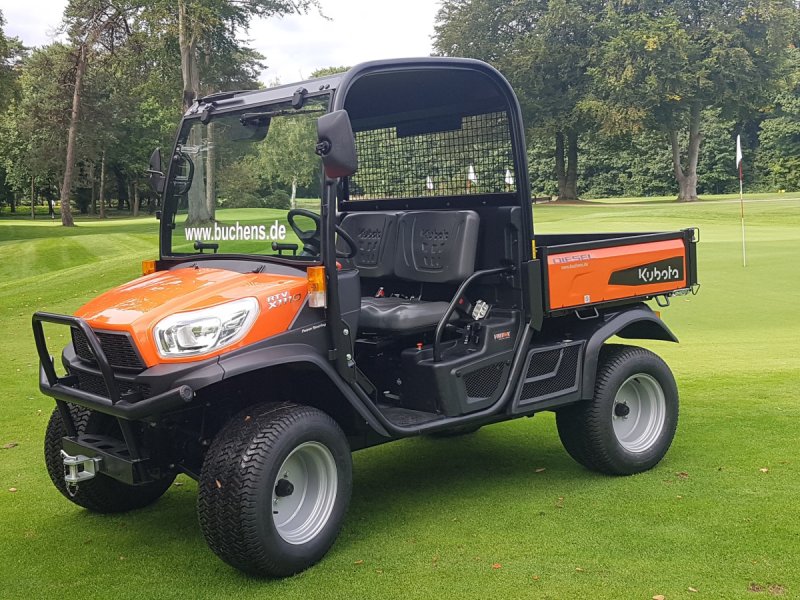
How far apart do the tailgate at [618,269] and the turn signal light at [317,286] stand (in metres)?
1.45

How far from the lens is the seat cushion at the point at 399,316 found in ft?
14.9

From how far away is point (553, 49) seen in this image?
44.1 meters

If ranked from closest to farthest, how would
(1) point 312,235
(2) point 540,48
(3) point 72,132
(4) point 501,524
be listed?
(1) point 312,235
(4) point 501,524
(3) point 72,132
(2) point 540,48

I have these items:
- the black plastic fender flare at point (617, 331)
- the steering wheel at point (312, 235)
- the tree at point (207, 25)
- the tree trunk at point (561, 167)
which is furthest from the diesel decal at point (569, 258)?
the tree trunk at point (561, 167)

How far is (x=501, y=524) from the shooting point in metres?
4.32

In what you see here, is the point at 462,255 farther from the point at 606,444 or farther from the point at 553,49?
the point at 553,49

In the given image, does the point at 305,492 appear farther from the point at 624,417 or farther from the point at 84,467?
the point at 624,417

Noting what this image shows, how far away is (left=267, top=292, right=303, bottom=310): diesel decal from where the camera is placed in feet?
12.7

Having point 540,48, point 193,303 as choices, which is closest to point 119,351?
point 193,303

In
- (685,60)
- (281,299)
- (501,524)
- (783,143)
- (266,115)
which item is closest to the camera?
(281,299)

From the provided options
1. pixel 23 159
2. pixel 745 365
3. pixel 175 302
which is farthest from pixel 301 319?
pixel 23 159

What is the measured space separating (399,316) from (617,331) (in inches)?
58.4

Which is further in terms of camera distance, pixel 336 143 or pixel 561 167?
pixel 561 167

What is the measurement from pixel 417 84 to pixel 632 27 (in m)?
40.7
